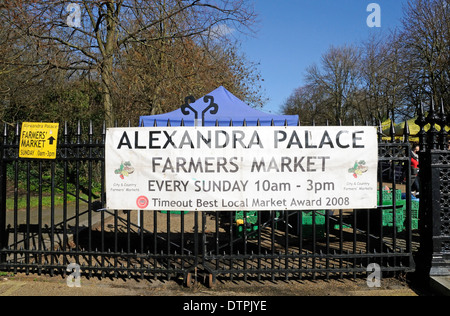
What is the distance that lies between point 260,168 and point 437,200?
2.33 m

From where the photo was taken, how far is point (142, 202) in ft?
15.9

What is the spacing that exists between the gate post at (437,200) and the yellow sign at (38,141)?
4.96 meters

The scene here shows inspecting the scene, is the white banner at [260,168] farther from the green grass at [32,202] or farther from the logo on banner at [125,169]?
the green grass at [32,202]

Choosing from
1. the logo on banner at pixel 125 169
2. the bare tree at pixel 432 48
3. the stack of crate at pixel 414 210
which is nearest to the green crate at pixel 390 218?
the stack of crate at pixel 414 210

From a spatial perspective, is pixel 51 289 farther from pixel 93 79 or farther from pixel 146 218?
pixel 93 79

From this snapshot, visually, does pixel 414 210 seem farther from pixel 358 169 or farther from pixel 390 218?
pixel 358 169

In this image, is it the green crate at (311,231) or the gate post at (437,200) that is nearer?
the gate post at (437,200)

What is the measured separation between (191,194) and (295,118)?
5.83 m

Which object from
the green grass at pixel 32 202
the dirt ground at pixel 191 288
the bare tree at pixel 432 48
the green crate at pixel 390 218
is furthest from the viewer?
the bare tree at pixel 432 48

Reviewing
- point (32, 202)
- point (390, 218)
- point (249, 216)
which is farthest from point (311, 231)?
point (32, 202)

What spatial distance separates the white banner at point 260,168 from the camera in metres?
4.75

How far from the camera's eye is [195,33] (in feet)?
38.9

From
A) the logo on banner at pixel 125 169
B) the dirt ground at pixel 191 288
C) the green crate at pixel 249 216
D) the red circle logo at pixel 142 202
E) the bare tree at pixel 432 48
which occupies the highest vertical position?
the bare tree at pixel 432 48
